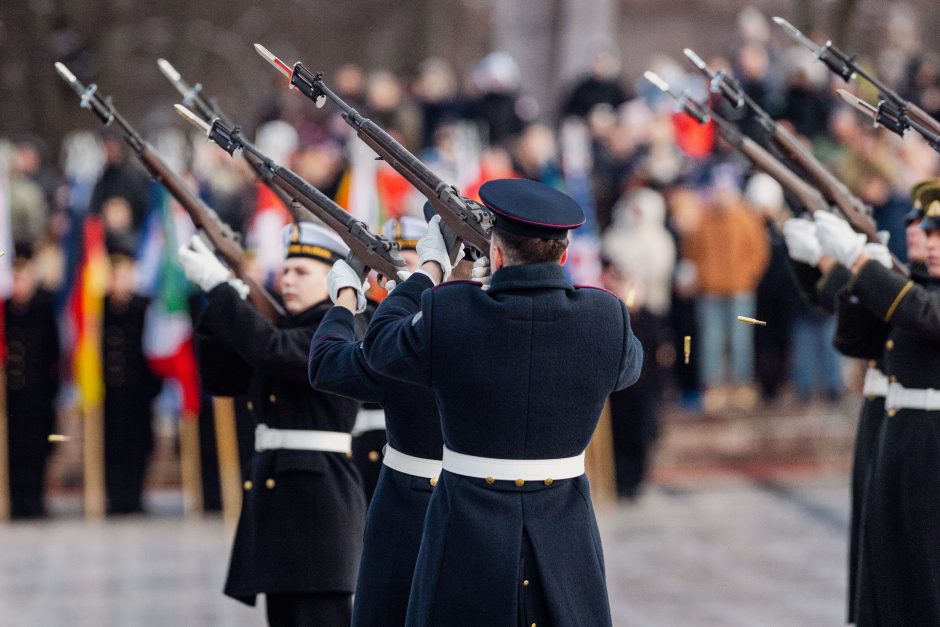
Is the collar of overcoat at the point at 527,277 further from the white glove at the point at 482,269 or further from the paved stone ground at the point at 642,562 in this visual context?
the paved stone ground at the point at 642,562

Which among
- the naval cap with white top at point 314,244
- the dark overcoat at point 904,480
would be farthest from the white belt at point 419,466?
the dark overcoat at point 904,480

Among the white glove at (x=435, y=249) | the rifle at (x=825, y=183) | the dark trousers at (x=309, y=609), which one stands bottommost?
the dark trousers at (x=309, y=609)

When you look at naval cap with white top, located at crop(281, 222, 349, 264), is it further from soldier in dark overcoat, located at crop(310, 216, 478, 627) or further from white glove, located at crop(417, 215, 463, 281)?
white glove, located at crop(417, 215, 463, 281)

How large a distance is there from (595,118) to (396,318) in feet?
33.7

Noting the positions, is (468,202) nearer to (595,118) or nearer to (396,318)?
(396,318)

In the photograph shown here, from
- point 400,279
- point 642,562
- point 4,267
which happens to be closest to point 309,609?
point 400,279

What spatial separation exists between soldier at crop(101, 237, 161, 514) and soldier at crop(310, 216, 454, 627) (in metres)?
7.02

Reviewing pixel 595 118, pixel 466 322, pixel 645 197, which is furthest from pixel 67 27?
pixel 466 322

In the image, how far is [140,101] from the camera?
1966 centimetres

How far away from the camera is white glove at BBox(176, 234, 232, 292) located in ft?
20.5

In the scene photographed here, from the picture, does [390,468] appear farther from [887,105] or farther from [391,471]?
[887,105]

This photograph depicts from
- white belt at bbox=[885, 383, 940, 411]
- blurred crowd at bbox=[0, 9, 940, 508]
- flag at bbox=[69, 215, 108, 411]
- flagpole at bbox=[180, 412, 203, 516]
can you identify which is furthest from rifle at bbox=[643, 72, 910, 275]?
flag at bbox=[69, 215, 108, 411]

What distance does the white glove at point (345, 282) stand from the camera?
16.8 ft

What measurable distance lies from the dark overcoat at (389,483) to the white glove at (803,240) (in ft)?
7.66
